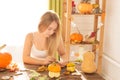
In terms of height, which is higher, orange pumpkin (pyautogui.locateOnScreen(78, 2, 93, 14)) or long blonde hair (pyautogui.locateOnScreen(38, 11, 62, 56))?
orange pumpkin (pyautogui.locateOnScreen(78, 2, 93, 14))

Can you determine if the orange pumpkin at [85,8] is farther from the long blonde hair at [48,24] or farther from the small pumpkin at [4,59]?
the small pumpkin at [4,59]

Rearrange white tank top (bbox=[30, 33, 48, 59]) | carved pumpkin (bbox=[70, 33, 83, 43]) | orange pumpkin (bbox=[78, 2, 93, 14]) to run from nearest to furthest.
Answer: white tank top (bbox=[30, 33, 48, 59]), orange pumpkin (bbox=[78, 2, 93, 14]), carved pumpkin (bbox=[70, 33, 83, 43])

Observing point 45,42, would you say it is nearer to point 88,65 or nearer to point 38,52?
point 38,52

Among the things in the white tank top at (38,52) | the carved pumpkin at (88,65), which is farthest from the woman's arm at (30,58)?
the carved pumpkin at (88,65)

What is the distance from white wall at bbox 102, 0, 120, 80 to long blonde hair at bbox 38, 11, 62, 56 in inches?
47.8

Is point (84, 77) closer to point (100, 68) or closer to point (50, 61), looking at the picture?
point (50, 61)

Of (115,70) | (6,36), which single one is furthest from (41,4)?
(115,70)

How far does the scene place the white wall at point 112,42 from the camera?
3395 millimetres

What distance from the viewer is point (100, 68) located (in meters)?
3.69

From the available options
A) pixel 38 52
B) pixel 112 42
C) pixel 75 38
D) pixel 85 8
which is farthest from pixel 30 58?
pixel 112 42

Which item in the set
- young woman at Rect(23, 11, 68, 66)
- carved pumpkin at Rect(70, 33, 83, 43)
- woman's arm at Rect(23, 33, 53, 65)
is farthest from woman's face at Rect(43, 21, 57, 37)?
carved pumpkin at Rect(70, 33, 83, 43)

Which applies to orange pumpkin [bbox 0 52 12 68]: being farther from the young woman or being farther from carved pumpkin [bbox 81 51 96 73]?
carved pumpkin [bbox 81 51 96 73]

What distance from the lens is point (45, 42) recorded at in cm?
268

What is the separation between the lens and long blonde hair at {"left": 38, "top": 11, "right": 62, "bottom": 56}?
2383 mm
